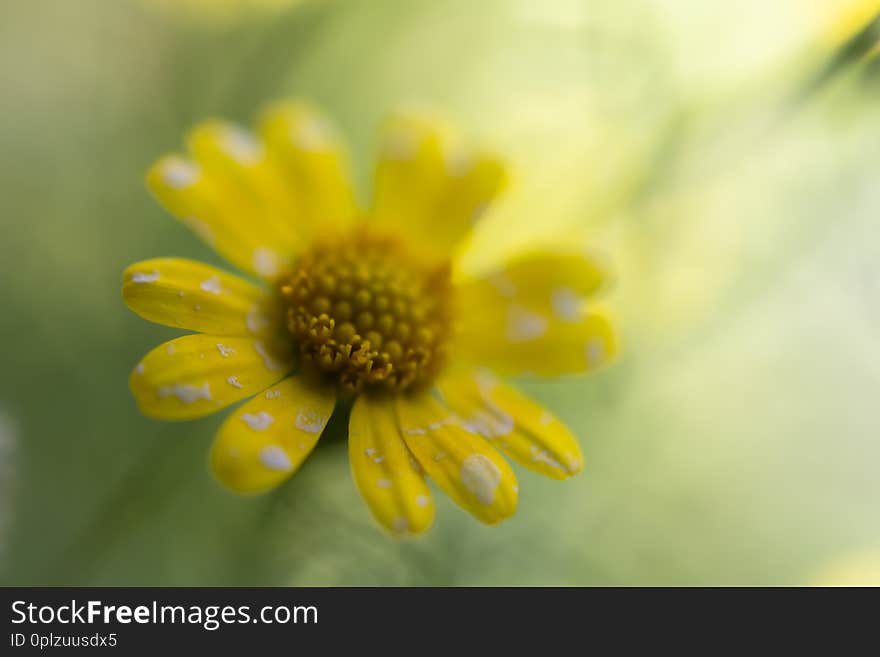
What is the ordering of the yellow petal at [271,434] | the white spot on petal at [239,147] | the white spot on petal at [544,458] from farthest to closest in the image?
1. the white spot on petal at [239,147]
2. the white spot on petal at [544,458]
3. the yellow petal at [271,434]

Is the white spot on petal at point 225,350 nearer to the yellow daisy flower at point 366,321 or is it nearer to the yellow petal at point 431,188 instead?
the yellow daisy flower at point 366,321

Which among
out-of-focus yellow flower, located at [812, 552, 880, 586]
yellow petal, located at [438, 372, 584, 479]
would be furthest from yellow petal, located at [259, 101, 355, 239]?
out-of-focus yellow flower, located at [812, 552, 880, 586]

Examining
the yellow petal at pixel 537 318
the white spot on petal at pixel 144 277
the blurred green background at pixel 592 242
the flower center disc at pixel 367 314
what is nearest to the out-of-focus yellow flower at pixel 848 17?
the blurred green background at pixel 592 242

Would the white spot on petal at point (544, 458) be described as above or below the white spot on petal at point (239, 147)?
below

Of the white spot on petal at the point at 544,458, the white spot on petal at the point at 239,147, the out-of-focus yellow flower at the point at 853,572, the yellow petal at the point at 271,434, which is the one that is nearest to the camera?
the yellow petal at the point at 271,434

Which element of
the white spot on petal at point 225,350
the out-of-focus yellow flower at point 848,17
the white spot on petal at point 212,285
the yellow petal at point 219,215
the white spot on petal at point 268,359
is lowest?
the white spot on petal at point 225,350

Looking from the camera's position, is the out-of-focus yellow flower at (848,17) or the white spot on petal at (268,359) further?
the out-of-focus yellow flower at (848,17)

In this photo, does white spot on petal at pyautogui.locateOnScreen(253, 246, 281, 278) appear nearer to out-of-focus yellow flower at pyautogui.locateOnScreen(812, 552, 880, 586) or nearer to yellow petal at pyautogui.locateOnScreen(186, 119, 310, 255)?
yellow petal at pyautogui.locateOnScreen(186, 119, 310, 255)
